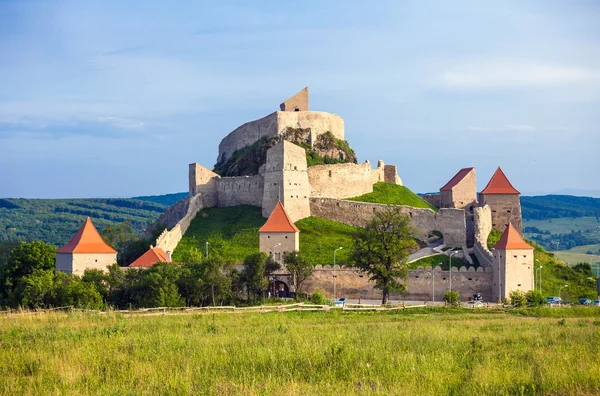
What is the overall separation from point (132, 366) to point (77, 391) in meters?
2.43

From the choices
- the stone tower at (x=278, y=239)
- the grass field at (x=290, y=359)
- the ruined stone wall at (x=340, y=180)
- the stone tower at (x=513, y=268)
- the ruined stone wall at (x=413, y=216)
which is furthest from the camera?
the ruined stone wall at (x=340, y=180)

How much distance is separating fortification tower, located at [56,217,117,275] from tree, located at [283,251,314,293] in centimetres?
1026

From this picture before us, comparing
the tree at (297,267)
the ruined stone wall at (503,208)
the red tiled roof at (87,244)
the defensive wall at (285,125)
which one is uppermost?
the defensive wall at (285,125)

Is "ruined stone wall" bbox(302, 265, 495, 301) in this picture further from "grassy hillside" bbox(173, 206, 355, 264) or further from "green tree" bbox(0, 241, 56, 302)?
"green tree" bbox(0, 241, 56, 302)

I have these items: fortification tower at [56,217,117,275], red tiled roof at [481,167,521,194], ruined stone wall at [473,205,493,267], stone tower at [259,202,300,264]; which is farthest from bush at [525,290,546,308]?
fortification tower at [56,217,117,275]

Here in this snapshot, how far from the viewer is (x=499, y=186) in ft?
211

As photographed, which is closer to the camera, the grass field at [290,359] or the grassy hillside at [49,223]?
the grass field at [290,359]

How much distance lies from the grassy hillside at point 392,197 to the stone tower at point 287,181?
6248 mm

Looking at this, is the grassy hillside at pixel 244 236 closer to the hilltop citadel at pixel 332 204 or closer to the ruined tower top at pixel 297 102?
the hilltop citadel at pixel 332 204

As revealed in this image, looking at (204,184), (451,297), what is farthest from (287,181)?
(451,297)

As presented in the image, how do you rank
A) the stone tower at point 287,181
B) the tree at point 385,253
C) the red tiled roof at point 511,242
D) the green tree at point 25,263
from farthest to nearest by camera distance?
the stone tower at point 287,181
the red tiled roof at point 511,242
the green tree at point 25,263
the tree at point 385,253

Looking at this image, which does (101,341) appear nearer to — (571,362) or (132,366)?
(132,366)

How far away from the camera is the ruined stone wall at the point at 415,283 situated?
51.9 m

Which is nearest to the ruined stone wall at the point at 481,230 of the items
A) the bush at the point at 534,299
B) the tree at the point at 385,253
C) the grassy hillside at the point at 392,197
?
the grassy hillside at the point at 392,197
